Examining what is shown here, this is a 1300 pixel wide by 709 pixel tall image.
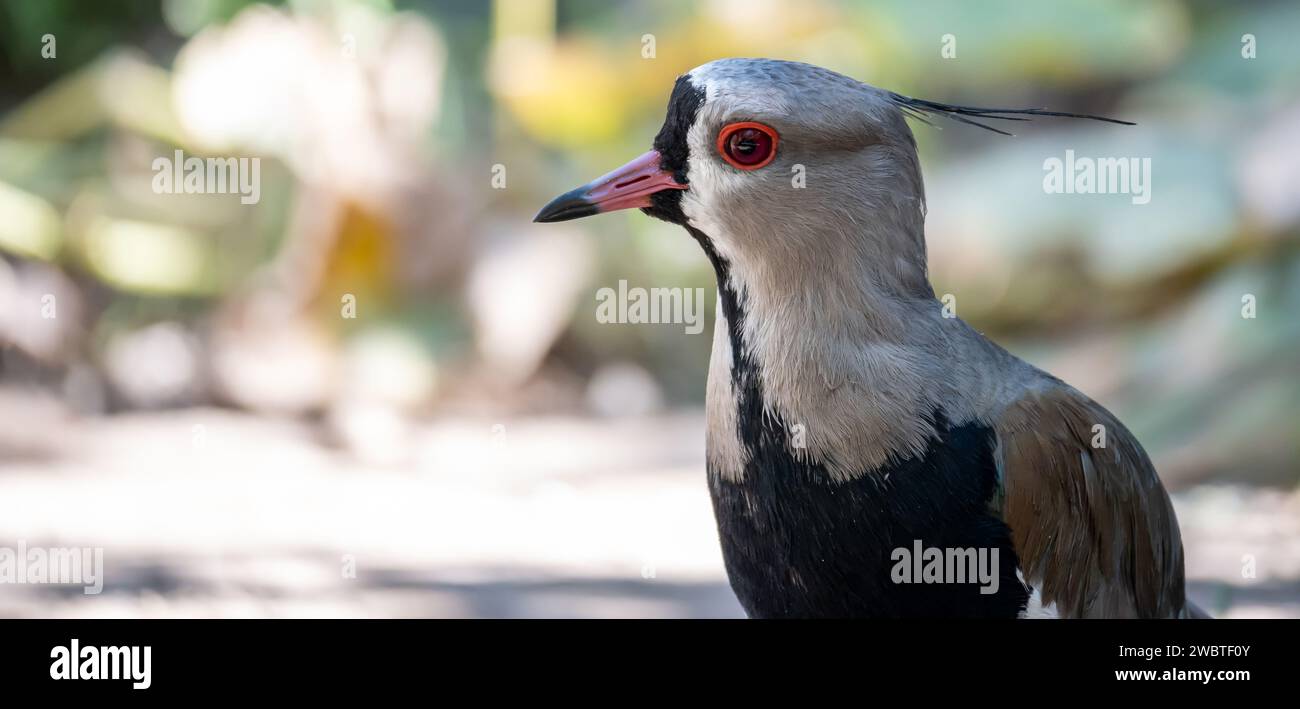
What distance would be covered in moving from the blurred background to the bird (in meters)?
2.20

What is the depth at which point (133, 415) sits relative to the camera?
487cm

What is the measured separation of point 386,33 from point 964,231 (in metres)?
2.37

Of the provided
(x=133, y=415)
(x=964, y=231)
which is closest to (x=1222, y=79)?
(x=964, y=231)

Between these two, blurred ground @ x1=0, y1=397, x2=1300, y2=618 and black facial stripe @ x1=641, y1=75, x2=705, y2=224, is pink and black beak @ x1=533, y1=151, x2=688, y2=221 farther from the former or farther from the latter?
blurred ground @ x1=0, y1=397, x2=1300, y2=618

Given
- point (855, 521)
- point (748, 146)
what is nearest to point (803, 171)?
point (748, 146)

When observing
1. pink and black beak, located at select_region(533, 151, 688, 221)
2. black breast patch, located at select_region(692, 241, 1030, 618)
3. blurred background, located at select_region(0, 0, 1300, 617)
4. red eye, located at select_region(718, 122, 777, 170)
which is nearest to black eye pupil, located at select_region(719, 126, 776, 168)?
red eye, located at select_region(718, 122, 777, 170)

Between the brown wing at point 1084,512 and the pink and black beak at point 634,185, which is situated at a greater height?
the pink and black beak at point 634,185

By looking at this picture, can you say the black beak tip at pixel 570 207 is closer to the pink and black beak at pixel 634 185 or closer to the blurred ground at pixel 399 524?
the pink and black beak at pixel 634 185

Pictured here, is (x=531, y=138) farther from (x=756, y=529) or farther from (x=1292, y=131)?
(x=756, y=529)

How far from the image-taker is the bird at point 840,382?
184 centimetres

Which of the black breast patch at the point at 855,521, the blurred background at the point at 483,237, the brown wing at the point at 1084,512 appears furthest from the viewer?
the blurred background at the point at 483,237

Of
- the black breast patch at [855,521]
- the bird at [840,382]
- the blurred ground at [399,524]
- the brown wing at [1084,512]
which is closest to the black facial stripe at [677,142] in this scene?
the bird at [840,382]

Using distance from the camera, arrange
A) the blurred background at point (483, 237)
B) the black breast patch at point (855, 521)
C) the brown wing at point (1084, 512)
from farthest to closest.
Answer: the blurred background at point (483, 237)
the brown wing at point (1084, 512)
the black breast patch at point (855, 521)

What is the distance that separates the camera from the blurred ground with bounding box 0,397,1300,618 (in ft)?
11.3
